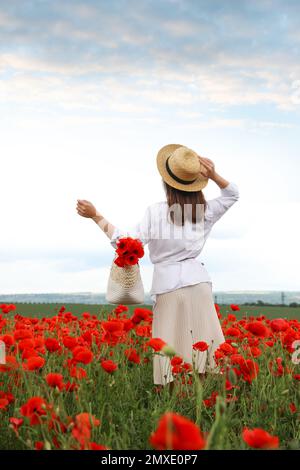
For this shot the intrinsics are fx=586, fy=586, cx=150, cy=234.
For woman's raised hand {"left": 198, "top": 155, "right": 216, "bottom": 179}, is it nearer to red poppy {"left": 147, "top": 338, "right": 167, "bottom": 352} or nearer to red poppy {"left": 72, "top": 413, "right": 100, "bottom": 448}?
red poppy {"left": 147, "top": 338, "right": 167, "bottom": 352}

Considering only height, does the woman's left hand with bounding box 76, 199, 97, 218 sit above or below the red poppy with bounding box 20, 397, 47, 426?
above

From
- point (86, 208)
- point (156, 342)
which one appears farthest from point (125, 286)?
point (156, 342)

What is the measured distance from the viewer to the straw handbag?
4.12 meters

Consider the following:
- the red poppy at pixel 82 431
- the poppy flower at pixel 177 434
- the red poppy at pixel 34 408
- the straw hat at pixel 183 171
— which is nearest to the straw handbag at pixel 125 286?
the straw hat at pixel 183 171

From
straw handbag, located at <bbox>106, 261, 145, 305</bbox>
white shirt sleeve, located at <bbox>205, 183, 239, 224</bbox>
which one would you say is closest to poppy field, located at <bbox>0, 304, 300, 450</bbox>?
straw handbag, located at <bbox>106, 261, 145, 305</bbox>

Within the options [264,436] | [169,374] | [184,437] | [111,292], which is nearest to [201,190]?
[111,292]

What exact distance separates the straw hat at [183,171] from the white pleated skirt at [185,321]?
770 millimetres

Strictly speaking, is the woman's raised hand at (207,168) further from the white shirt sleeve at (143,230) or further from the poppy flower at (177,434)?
the poppy flower at (177,434)

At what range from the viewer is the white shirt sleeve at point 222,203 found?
4.57m

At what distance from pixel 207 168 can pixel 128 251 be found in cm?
105

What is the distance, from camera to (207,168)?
4.55m

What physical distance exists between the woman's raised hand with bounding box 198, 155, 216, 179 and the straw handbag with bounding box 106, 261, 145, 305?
946mm
